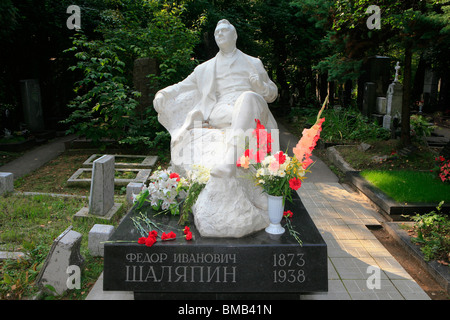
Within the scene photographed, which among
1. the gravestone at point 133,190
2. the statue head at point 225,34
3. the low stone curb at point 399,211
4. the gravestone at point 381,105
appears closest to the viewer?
the low stone curb at point 399,211

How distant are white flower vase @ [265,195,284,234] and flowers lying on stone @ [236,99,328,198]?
5 centimetres

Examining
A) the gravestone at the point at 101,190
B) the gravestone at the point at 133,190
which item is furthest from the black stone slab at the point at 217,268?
the gravestone at the point at 133,190

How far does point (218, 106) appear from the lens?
457 cm

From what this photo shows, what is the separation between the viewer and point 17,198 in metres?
5.39

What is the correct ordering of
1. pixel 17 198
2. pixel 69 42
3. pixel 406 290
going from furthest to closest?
pixel 69 42 < pixel 17 198 < pixel 406 290

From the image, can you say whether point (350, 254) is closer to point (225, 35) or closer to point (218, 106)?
point (218, 106)

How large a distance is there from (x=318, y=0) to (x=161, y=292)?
25.4 ft

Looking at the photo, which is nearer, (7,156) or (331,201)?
(331,201)

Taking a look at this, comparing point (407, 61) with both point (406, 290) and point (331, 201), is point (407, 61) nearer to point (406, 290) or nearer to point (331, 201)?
point (331, 201)

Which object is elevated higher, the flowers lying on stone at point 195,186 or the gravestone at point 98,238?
the flowers lying on stone at point 195,186

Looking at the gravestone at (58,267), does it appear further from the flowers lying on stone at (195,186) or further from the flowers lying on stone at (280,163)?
the flowers lying on stone at (280,163)

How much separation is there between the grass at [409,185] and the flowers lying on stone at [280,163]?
2.82 metres

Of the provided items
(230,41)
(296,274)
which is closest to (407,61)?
(230,41)

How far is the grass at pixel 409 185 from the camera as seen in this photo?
5293 mm
